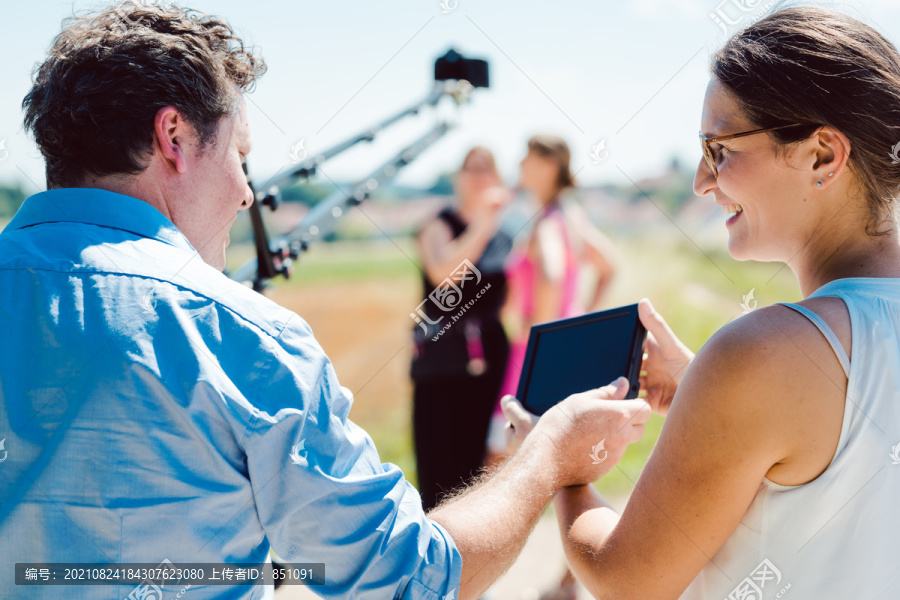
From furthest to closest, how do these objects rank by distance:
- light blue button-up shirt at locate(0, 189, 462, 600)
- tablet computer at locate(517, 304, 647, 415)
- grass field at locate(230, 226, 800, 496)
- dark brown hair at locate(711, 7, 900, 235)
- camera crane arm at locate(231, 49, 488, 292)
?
grass field at locate(230, 226, 800, 496), camera crane arm at locate(231, 49, 488, 292), tablet computer at locate(517, 304, 647, 415), dark brown hair at locate(711, 7, 900, 235), light blue button-up shirt at locate(0, 189, 462, 600)

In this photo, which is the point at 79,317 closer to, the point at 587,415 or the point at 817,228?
the point at 587,415

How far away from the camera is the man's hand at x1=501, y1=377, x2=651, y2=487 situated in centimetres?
155

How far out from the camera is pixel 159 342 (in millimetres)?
1002

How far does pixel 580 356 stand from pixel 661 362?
10.4 inches

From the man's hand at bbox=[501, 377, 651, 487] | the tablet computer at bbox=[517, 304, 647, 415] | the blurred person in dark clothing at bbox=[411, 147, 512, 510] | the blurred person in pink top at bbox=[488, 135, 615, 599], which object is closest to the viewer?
the man's hand at bbox=[501, 377, 651, 487]

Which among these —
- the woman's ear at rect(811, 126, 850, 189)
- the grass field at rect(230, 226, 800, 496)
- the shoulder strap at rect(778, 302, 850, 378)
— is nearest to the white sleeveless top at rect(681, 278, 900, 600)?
the shoulder strap at rect(778, 302, 850, 378)

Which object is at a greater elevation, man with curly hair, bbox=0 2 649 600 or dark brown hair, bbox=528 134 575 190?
man with curly hair, bbox=0 2 649 600

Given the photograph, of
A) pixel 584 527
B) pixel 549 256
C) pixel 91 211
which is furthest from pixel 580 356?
pixel 549 256

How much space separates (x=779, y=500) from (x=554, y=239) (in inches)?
120

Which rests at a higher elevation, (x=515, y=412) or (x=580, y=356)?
(x=580, y=356)

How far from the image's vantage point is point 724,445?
1.06 metres

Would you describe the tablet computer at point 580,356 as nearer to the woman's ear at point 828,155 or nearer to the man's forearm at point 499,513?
the man's forearm at point 499,513

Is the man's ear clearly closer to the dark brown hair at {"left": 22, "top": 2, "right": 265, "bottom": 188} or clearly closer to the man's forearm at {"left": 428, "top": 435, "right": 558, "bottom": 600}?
the dark brown hair at {"left": 22, "top": 2, "right": 265, "bottom": 188}

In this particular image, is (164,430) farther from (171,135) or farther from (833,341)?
(833,341)
